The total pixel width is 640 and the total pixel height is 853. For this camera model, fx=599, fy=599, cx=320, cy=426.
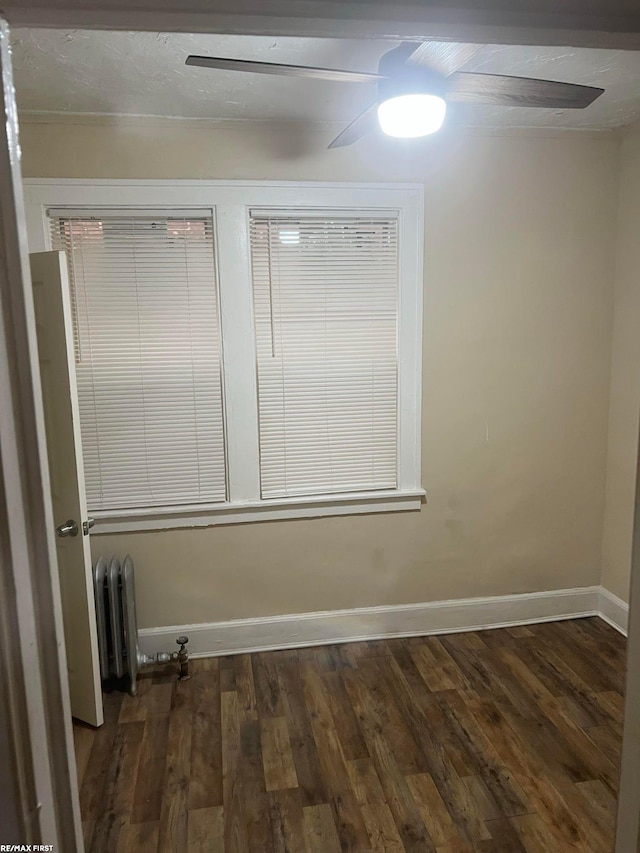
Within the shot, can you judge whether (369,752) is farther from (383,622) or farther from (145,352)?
(145,352)

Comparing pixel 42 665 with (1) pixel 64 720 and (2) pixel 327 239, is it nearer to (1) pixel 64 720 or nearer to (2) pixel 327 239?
(1) pixel 64 720

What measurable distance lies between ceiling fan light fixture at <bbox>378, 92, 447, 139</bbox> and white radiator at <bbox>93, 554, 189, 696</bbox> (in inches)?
86.3


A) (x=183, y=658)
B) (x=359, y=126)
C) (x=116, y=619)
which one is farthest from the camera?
(x=183, y=658)

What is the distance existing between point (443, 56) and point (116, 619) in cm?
261

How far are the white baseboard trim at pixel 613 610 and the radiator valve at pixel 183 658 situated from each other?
92.5 inches

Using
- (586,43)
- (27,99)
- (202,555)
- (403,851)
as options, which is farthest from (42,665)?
(27,99)

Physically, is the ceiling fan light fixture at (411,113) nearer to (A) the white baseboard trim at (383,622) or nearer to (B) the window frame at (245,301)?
Result: (B) the window frame at (245,301)

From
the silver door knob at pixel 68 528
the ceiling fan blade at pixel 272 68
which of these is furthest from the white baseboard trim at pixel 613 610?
the ceiling fan blade at pixel 272 68

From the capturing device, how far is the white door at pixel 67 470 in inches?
93.7

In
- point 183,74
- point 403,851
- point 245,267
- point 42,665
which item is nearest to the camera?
point 42,665

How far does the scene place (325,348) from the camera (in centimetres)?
304

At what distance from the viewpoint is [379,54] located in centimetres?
205

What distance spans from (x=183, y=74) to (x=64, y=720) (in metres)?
2.23

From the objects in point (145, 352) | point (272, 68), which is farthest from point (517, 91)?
point (145, 352)
